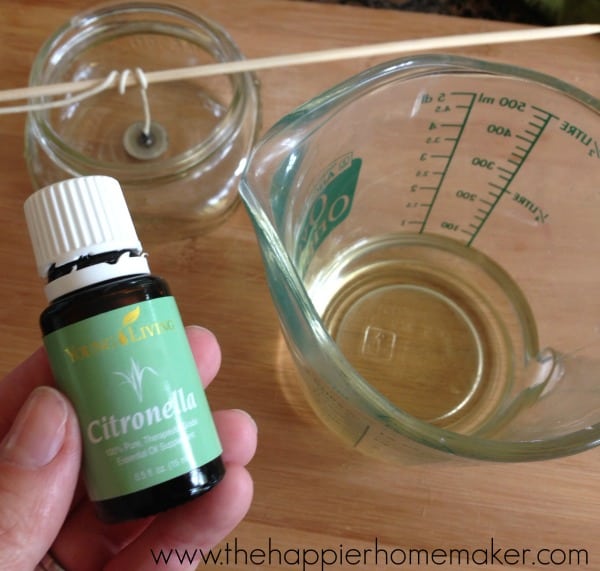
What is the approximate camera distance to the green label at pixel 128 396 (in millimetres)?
362

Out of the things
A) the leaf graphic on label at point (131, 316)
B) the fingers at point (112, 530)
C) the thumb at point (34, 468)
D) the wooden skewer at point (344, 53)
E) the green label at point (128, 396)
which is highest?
the wooden skewer at point (344, 53)

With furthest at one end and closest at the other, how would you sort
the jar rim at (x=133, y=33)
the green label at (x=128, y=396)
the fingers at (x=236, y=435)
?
the jar rim at (x=133, y=33) → the fingers at (x=236, y=435) → the green label at (x=128, y=396)

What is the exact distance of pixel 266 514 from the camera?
1.74 feet

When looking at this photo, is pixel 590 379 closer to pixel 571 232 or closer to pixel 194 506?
pixel 571 232

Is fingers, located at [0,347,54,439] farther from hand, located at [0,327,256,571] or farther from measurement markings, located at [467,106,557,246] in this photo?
measurement markings, located at [467,106,557,246]

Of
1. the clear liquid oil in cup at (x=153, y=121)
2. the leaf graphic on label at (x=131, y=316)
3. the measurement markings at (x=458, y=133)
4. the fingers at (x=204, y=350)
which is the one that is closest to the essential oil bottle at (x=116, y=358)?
the leaf graphic on label at (x=131, y=316)

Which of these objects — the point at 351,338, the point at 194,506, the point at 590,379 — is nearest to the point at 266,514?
the point at 194,506

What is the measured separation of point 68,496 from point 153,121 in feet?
1.31

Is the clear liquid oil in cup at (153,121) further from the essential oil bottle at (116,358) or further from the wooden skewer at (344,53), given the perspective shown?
the essential oil bottle at (116,358)

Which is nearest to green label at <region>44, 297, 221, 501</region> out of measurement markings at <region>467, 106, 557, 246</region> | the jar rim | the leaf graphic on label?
the leaf graphic on label

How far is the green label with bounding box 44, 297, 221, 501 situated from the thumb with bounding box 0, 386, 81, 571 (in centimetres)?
1

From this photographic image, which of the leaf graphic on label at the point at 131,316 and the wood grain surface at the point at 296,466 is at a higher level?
the leaf graphic on label at the point at 131,316

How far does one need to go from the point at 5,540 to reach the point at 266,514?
216mm

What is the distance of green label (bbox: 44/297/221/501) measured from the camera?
362 mm
